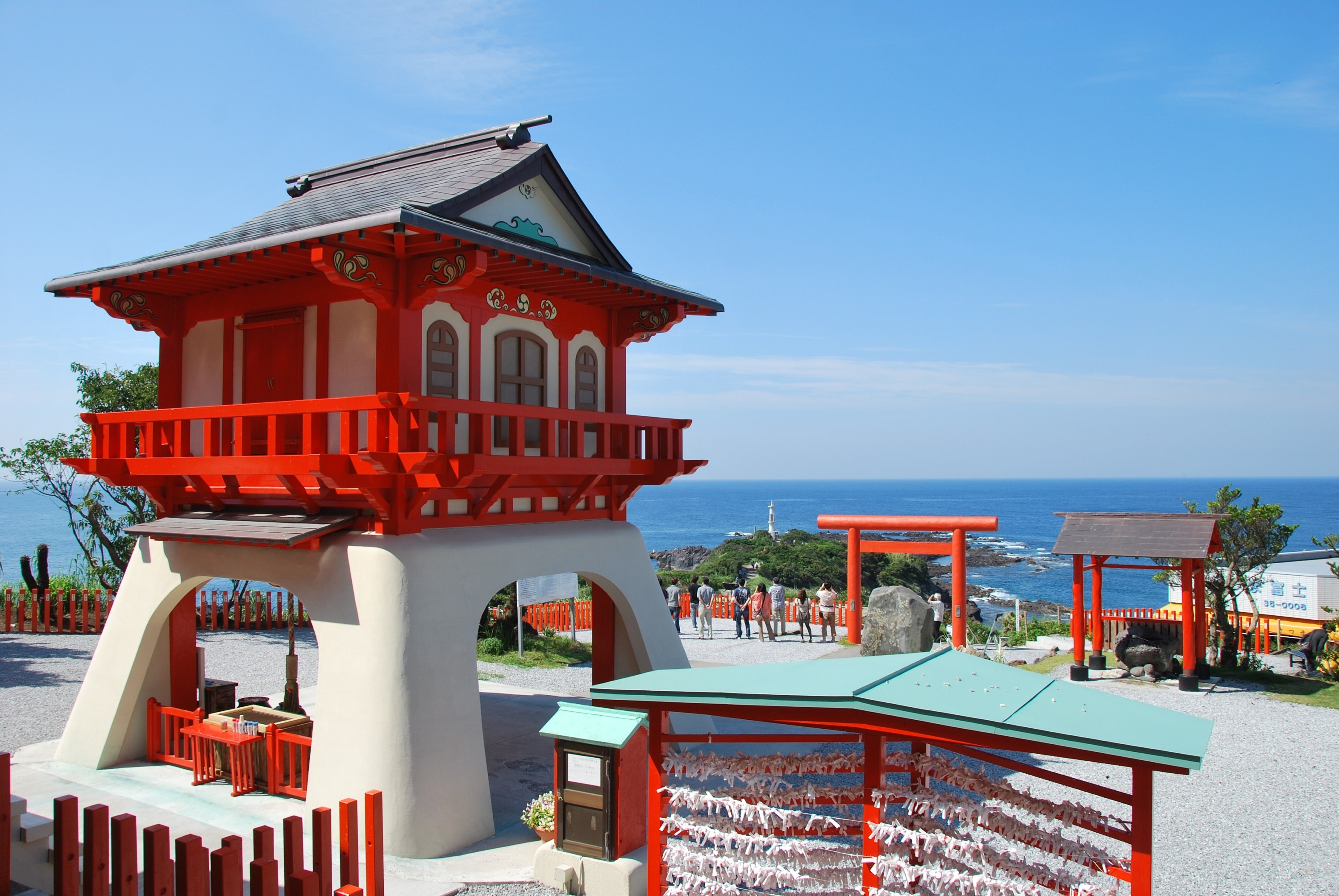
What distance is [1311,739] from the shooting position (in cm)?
1388

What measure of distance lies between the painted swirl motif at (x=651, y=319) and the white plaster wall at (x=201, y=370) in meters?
5.19

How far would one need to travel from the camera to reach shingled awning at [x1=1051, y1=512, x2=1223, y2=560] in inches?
699

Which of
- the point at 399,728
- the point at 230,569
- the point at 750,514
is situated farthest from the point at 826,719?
the point at 750,514

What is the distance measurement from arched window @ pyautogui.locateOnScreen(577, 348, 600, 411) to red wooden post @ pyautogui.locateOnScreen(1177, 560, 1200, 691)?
1196 centimetres

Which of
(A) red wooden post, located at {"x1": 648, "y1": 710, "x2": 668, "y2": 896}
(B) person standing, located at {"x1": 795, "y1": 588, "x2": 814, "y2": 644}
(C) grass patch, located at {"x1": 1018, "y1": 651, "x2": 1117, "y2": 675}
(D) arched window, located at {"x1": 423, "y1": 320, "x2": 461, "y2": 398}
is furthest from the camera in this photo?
(B) person standing, located at {"x1": 795, "y1": 588, "x2": 814, "y2": 644}

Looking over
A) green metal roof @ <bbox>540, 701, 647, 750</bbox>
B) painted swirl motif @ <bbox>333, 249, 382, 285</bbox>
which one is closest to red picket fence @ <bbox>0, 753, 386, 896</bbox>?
green metal roof @ <bbox>540, 701, 647, 750</bbox>

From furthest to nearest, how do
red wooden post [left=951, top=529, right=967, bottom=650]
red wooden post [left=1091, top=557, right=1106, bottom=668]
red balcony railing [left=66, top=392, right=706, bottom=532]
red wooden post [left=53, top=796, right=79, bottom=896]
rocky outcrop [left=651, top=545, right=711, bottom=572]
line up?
rocky outcrop [left=651, top=545, right=711, bottom=572] → red wooden post [left=951, top=529, right=967, bottom=650] → red wooden post [left=1091, top=557, right=1106, bottom=668] → red balcony railing [left=66, top=392, right=706, bottom=532] → red wooden post [left=53, top=796, right=79, bottom=896]

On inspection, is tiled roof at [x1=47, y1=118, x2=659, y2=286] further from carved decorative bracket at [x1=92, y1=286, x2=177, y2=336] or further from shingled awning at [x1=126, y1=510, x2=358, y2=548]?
shingled awning at [x1=126, y1=510, x2=358, y2=548]

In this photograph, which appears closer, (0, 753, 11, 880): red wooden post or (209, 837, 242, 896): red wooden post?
(0, 753, 11, 880): red wooden post

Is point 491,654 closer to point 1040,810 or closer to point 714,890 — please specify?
point 714,890

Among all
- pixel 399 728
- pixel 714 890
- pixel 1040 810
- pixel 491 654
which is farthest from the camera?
pixel 491 654

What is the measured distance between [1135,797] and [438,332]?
7854 millimetres

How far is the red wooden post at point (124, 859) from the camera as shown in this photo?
18.2 ft

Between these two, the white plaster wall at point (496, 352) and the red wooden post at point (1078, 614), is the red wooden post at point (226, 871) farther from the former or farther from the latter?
the red wooden post at point (1078, 614)
